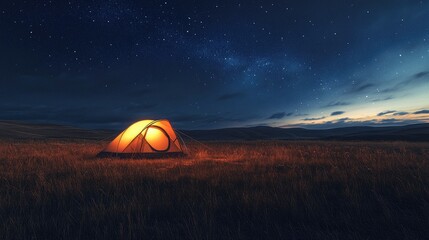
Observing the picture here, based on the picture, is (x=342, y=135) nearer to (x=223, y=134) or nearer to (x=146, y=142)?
(x=223, y=134)

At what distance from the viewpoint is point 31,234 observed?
3025 mm

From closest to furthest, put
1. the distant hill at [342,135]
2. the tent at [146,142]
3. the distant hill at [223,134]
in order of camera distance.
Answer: the tent at [146,142] < the distant hill at [342,135] < the distant hill at [223,134]

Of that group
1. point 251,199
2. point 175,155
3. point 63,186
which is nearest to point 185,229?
point 251,199

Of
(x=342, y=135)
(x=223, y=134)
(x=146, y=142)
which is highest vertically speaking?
(x=223, y=134)

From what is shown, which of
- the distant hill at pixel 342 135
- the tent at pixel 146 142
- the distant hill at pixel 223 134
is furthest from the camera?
the distant hill at pixel 223 134

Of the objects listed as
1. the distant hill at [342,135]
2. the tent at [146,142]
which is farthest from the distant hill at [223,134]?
the tent at [146,142]

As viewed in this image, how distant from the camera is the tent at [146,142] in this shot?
1276 cm

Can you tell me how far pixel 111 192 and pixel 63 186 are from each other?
0.85 metres

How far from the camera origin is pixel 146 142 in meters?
13.0

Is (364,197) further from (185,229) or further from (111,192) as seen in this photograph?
(111,192)

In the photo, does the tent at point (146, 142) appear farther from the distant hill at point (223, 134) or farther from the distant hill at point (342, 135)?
the distant hill at point (342, 135)

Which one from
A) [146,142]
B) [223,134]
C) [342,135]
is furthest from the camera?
[223,134]

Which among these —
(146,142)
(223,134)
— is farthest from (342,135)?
(146,142)

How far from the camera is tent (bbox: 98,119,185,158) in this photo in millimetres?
12758
